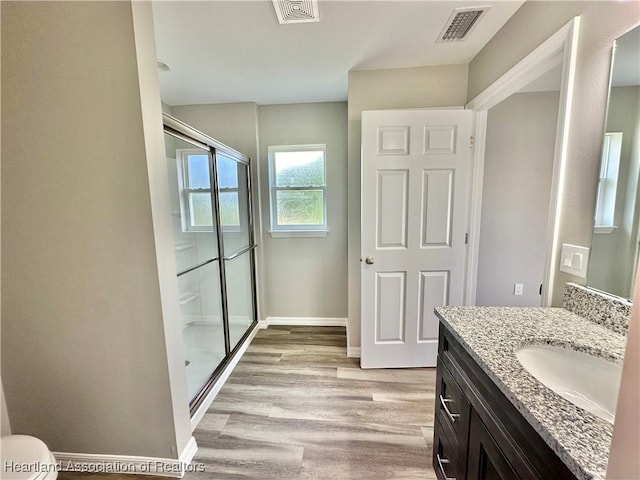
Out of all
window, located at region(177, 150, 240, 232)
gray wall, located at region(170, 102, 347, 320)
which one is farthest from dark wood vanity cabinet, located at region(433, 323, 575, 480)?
window, located at region(177, 150, 240, 232)

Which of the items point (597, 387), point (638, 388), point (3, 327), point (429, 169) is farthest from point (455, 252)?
point (3, 327)

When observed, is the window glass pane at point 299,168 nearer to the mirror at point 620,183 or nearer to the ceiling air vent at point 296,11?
the ceiling air vent at point 296,11

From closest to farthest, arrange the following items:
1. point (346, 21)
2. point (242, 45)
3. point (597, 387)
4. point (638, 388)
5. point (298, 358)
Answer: point (638, 388)
point (597, 387)
point (346, 21)
point (242, 45)
point (298, 358)

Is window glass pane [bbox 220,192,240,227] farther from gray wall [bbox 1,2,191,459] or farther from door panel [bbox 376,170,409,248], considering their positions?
door panel [bbox 376,170,409,248]

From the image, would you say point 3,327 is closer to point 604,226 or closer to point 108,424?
point 108,424

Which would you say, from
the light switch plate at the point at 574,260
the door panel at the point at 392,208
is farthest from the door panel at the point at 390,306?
the light switch plate at the point at 574,260

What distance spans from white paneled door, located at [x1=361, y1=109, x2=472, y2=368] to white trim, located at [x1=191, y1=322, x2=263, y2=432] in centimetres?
114

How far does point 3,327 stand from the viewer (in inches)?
52.8

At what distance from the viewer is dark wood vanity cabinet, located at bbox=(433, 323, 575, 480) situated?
0.64m

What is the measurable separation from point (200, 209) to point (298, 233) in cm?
106

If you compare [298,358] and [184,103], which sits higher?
[184,103]

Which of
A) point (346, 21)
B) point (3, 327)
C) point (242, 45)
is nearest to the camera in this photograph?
point (3, 327)

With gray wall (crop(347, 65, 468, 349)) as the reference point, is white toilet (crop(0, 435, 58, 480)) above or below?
below

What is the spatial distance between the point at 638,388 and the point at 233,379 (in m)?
2.32
